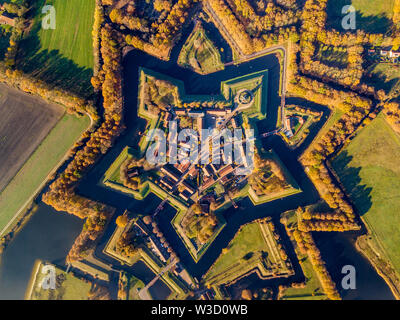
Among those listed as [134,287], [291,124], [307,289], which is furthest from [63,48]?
[307,289]

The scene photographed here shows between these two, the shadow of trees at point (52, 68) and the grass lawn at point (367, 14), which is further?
the grass lawn at point (367, 14)

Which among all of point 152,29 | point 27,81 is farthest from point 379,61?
point 27,81

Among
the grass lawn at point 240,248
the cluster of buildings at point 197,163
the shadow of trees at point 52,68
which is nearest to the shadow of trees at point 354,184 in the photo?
the cluster of buildings at point 197,163

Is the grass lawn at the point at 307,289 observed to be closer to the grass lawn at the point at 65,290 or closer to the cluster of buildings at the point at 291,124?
the cluster of buildings at the point at 291,124

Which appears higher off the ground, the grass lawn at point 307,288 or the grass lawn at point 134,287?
the grass lawn at point 307,288

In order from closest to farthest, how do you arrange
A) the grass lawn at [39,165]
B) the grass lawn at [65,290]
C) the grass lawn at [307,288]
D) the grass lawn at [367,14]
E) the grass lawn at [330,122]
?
the grass lawn at [307,288], the grass lawn at [65,290], the grass lawn at [330,122], the grass lawn at [39,165], the grass lawn at [367,14]

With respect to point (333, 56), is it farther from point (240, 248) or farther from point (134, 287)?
point (134, 287)
